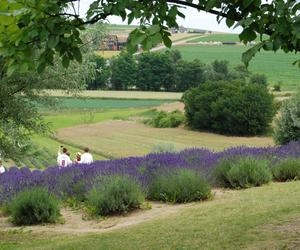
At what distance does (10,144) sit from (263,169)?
607 cm

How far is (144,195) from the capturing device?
519 inches

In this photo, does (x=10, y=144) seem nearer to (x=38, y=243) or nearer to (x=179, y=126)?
(x=38, y=243)

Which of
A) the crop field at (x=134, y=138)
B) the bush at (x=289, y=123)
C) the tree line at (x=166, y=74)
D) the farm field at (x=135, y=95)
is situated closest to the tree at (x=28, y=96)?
the bush at (x=289, y=123)

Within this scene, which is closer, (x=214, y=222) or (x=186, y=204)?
(x=214, y=222)

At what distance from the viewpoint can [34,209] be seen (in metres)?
12.3

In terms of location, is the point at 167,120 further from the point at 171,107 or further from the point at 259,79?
the point at 259,79

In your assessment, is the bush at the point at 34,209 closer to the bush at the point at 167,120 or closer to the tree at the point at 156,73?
the bush at the point at 167,120

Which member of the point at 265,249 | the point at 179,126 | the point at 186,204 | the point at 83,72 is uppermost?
the point at 83,72

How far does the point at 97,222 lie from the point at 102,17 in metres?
7.41

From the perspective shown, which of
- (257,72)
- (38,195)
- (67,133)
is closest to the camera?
(38,195)

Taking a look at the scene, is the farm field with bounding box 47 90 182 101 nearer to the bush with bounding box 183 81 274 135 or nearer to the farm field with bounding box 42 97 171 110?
the farm field with bounding box 42 97 171 110

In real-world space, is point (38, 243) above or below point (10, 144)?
below

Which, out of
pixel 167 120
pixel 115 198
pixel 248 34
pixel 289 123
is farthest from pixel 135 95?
pixel 248 34

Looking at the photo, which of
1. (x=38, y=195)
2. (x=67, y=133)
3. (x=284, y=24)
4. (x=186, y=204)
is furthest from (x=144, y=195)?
(x=67, y=133)
